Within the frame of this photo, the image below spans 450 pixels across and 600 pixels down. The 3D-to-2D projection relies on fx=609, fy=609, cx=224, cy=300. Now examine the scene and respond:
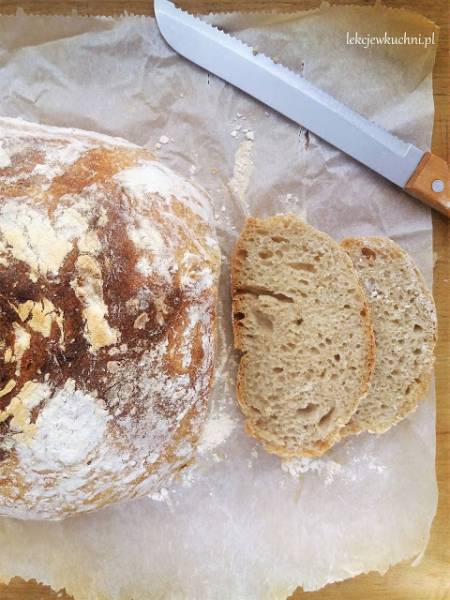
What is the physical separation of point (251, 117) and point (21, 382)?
1.20m

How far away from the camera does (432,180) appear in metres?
2.07

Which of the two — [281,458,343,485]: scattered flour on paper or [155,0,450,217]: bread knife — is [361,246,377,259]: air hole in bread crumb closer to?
[155,0,450,217]: bread knife

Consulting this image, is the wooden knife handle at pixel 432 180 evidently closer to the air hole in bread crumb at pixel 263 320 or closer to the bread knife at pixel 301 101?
the bread knife at pixel 301 101

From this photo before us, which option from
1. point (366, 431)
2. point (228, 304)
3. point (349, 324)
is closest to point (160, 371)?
point (228, 304)

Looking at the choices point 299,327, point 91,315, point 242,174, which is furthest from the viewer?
point 242,174

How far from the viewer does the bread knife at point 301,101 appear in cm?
205

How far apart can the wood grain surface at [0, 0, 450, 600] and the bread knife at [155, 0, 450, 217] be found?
0.40 ft

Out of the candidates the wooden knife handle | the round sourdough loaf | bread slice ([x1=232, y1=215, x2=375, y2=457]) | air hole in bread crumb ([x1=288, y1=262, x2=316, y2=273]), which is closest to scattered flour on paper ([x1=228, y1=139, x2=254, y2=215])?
bread slice ([x1=232, y1=215, x2=375, y2=457])

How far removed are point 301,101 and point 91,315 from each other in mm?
1057

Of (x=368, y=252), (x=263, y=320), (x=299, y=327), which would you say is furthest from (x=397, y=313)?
(x=263, y=320)

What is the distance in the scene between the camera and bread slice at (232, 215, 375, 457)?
198 cm

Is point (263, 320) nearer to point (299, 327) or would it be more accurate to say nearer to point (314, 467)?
point (299, 327)

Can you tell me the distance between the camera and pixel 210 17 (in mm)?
2092

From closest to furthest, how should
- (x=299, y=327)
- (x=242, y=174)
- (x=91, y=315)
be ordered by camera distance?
(x=91, y=315) < (x=299, y=327) < (x=242, y=174)
